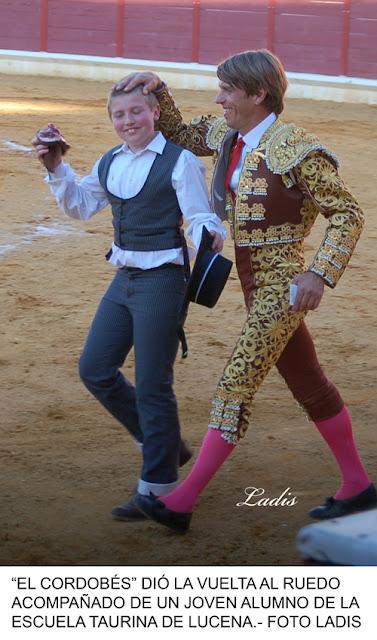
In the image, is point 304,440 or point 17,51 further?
point 17,51

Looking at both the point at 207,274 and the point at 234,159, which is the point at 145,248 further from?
the point at 234,159

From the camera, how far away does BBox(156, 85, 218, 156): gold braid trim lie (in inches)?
138

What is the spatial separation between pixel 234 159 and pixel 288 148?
20 cm

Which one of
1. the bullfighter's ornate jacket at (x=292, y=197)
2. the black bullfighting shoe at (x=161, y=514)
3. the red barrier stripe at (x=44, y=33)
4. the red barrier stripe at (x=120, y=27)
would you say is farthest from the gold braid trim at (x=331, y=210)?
the red barrier stripe at (x=44, y=33)

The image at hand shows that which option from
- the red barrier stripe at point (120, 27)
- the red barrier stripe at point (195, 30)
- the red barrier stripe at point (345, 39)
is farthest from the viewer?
the red barrier stripe at point (120, 27)

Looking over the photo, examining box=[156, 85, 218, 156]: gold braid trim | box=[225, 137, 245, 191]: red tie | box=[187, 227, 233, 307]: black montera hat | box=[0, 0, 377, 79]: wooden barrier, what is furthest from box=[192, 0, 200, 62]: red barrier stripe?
box=[187, 227, 233, 307]: black montera hat

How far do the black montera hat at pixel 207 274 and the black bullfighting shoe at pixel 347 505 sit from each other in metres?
0.71

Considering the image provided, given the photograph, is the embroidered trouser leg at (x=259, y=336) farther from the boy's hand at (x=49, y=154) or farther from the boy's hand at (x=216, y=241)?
the boy's hand at (x=49, y=154)

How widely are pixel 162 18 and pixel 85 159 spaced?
708cm

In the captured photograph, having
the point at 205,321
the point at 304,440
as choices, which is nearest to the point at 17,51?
the point at 205,321

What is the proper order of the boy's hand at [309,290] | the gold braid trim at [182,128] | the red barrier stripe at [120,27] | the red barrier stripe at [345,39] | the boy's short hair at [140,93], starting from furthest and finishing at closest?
1. the red barrier stripe at [120,27]
2. the red barrier stripe at [345,39]
3. the gold braid trim at [182,128]
4. the boy's short hair at [140,93]
5. the boy's hand at [309,290]

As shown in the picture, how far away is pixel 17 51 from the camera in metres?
16.8

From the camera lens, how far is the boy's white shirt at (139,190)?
3.27 metres

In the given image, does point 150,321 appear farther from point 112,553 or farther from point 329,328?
point 329,328
